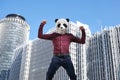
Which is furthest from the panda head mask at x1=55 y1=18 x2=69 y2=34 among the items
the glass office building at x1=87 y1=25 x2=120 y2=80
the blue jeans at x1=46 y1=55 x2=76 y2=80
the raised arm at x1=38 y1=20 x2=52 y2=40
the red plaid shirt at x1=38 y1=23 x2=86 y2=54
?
the glass office building at x1=87 y1=25 x2=120 y2=80

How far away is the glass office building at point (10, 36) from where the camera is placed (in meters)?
168

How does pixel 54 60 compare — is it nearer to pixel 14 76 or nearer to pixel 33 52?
pixel 33 52

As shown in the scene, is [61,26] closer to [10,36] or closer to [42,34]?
[42,34]

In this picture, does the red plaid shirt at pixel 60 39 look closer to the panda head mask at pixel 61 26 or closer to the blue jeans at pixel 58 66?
the panda head mask at pixel 61 26

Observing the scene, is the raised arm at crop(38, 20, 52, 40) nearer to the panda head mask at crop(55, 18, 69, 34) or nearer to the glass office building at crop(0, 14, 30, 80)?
the panda head mask at crop(55, 18, 69, 34)

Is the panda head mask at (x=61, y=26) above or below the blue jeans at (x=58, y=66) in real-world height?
above

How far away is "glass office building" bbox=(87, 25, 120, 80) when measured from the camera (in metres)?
96.9

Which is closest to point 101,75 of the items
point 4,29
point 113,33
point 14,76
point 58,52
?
→ point 113,33

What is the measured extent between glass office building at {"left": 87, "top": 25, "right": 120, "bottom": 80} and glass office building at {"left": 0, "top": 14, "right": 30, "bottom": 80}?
251 feet

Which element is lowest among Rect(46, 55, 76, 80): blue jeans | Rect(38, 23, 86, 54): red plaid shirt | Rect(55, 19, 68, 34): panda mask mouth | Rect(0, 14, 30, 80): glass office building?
Rect(46, 55, 76, 80): blue jeans

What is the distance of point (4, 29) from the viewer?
184m

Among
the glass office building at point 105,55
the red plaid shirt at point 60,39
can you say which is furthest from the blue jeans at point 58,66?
the glass office building at point 105,55

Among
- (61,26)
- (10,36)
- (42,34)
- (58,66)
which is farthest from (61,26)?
(10,36)

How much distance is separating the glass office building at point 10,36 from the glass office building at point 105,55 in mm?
76575
